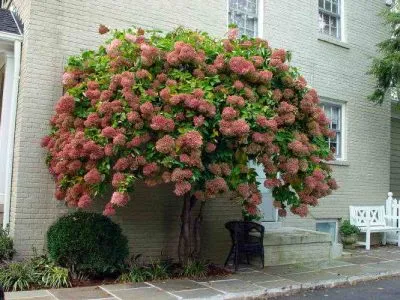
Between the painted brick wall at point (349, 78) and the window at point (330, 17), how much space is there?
0.67 ft

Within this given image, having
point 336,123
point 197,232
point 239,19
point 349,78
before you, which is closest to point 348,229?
point 336,123

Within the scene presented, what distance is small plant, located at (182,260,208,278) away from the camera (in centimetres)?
777

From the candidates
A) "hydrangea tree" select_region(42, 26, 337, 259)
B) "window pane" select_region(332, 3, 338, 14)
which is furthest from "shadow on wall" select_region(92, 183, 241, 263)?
"window pane" select_region(332, 3, 338, 14)

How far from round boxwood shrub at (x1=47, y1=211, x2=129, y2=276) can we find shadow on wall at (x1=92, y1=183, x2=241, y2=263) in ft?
2.25

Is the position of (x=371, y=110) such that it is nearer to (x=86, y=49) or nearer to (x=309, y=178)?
(x=309, y=178)

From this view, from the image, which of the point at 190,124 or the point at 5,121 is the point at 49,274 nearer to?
the point at 5,121

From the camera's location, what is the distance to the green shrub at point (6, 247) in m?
7.19

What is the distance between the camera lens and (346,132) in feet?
39.9

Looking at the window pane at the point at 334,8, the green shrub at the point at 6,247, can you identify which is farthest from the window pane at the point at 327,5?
the green shrub at the point at 6,247

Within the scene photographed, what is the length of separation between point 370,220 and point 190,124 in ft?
25.1

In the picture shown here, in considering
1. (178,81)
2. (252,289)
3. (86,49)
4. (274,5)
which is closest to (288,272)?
(252,289)

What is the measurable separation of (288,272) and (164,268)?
7.33 feet

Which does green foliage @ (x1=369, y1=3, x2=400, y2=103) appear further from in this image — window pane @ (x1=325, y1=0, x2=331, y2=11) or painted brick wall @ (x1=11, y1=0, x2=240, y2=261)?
painted brick wall @ (x1=11, y1=0, x2=240, y2=261)

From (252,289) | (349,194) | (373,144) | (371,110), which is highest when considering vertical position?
(371,110)
